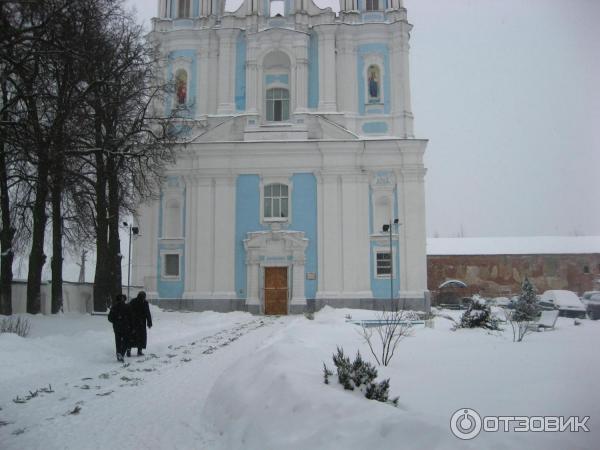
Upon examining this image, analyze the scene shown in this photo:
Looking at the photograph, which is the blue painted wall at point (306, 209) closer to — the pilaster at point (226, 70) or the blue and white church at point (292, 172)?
the blue and white church at point (292, 172)

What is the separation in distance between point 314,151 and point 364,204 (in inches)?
139

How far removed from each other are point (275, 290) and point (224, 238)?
11.6 ft

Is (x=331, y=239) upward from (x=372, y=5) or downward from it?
downward

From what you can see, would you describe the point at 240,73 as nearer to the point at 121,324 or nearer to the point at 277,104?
the point at 277,104

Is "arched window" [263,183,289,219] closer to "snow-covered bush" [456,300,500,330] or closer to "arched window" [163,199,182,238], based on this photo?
"arched window" [163,199,182,238]

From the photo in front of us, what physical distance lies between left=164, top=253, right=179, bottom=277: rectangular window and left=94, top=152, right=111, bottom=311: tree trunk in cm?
930

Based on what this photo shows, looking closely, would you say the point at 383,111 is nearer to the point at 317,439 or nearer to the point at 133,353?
the point at 133,353

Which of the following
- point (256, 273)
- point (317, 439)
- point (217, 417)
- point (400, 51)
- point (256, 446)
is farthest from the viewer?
point (400, 51)

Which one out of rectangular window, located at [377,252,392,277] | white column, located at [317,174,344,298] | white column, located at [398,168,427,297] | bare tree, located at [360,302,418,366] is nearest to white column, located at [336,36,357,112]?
white column, located at [317,174,344,298]

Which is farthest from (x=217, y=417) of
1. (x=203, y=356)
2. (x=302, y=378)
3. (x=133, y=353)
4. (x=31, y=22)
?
(x=31, y=22)

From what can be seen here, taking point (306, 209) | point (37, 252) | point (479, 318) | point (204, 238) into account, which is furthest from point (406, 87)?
point (37, 252)

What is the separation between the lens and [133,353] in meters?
12.9

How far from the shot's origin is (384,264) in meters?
28.0

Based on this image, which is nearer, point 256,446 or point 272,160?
point 256,446
